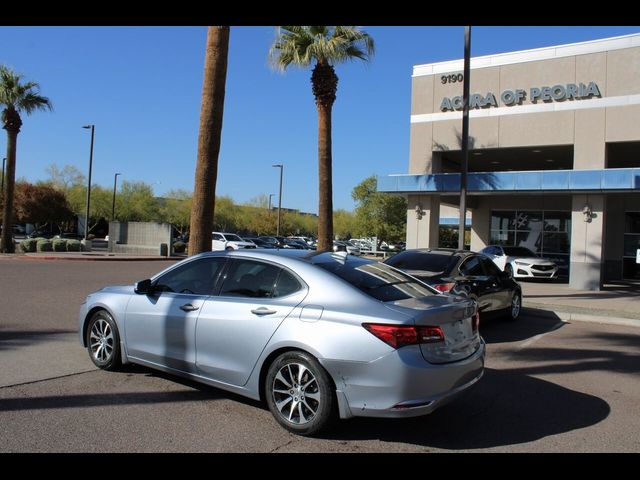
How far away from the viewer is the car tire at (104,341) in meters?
6.02

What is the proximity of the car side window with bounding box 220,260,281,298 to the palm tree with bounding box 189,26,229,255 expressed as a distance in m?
4.93

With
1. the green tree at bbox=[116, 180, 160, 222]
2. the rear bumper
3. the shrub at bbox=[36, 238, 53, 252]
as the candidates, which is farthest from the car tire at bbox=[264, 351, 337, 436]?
the green tree at bbox=[116, 180, 160, 222]

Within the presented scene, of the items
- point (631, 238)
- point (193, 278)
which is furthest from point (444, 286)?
point (631, 238)

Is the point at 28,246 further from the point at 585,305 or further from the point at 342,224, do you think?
the point at 342,224

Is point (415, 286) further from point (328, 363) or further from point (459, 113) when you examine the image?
point (459, 113)

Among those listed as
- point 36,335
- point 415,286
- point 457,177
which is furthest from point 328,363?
point 457,177

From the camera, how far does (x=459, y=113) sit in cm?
2197

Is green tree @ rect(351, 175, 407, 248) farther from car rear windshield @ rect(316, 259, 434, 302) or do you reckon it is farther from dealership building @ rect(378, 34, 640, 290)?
car rear windshield @ rect(316, 259, 434, 302)

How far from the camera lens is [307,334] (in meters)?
4.38

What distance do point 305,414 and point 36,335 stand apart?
548 cm

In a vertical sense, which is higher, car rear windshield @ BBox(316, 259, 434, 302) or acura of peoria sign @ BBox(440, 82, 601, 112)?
acura of peoria sign @ BBox(440, 82, 601, 112)

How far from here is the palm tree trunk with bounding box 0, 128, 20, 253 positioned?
29234 millimetres

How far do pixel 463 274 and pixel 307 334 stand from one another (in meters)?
5.21

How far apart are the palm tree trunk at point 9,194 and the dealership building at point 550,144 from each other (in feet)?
68.4
